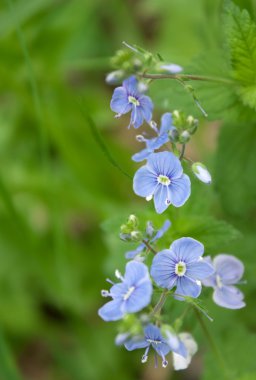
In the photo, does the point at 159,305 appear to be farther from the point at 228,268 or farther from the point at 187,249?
the point at 228,268

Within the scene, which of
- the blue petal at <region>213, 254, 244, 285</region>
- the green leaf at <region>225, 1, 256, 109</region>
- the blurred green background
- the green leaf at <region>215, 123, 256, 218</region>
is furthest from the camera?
the blurred green background

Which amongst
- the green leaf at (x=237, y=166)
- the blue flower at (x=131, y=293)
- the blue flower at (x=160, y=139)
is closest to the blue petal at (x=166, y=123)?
the blue flower at (x=160, y=139)

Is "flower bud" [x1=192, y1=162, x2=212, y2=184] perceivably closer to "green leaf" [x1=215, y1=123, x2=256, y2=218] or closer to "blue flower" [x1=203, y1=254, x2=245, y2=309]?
"blue flower" [x1=203, y1=254, x2=245, y2=309]

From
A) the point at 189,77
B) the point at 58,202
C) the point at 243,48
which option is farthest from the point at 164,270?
the point at 58,202

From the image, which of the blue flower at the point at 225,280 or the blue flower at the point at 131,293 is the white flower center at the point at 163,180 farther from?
the blue flower at the point at 225,280

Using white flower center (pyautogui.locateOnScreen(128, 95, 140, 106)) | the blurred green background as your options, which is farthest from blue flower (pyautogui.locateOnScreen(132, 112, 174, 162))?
the blurred green background

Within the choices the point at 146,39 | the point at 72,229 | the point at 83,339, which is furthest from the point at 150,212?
the point at 146,39
